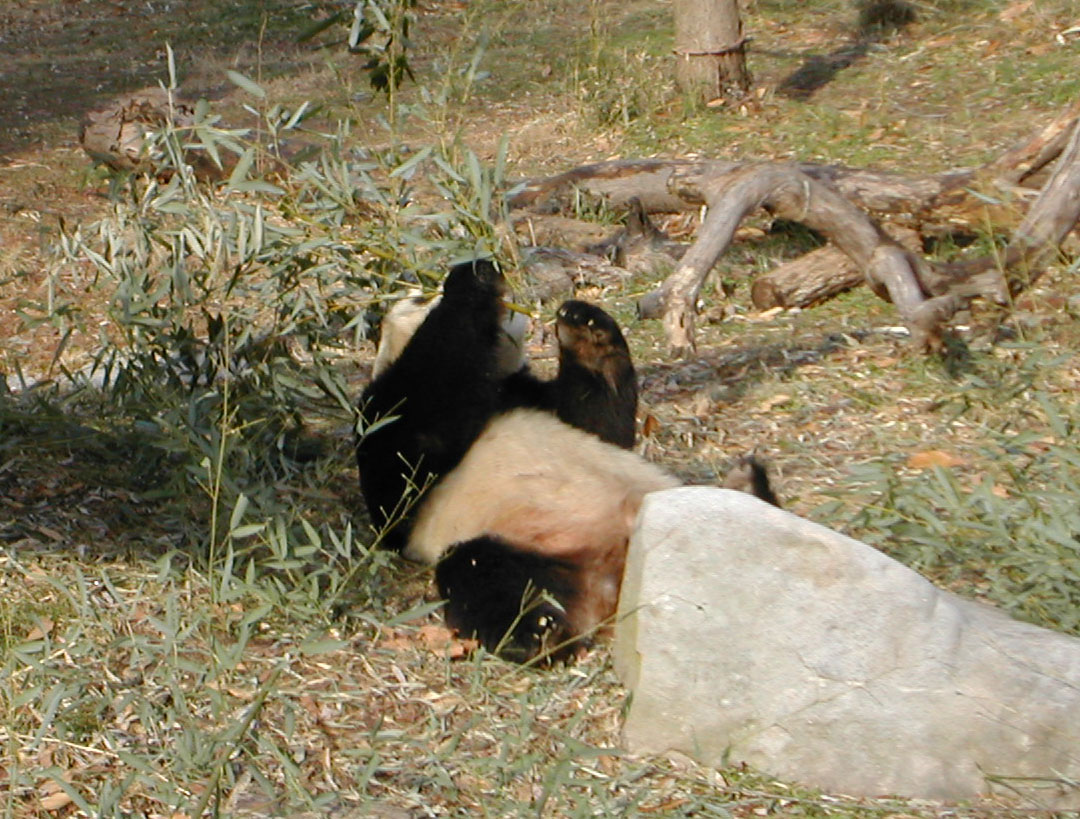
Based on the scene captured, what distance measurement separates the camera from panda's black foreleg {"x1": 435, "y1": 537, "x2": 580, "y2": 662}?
3.13 m

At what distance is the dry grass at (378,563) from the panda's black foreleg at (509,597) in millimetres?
70

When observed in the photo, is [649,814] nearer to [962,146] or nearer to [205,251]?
[205,251]

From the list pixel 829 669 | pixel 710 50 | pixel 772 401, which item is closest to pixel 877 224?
pixel 772 401

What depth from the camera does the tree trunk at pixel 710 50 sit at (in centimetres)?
820

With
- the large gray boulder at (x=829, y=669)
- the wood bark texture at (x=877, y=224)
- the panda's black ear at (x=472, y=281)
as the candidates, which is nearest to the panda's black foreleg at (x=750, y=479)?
the large gray boulder at (x=829, y=669)

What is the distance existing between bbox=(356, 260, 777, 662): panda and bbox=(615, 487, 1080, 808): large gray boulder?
448 millimetres

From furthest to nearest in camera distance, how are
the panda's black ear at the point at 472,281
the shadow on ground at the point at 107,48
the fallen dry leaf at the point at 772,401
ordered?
1. the shadow on ground at the point at 107,48
2. the fallen dry leaf at the point at 772,401
3. the panda's black ear at the point at 472,281

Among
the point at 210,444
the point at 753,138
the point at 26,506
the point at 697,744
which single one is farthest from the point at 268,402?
the point at 753,138

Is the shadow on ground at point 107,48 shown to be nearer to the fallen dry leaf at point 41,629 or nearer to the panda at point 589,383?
the panda at point 589,383

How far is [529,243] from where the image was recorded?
6.30m

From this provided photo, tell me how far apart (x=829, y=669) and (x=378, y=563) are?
3.94ft

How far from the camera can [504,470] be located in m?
3.61

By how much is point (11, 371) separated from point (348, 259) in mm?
2304

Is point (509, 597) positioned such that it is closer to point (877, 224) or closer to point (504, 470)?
point (504, 470)
